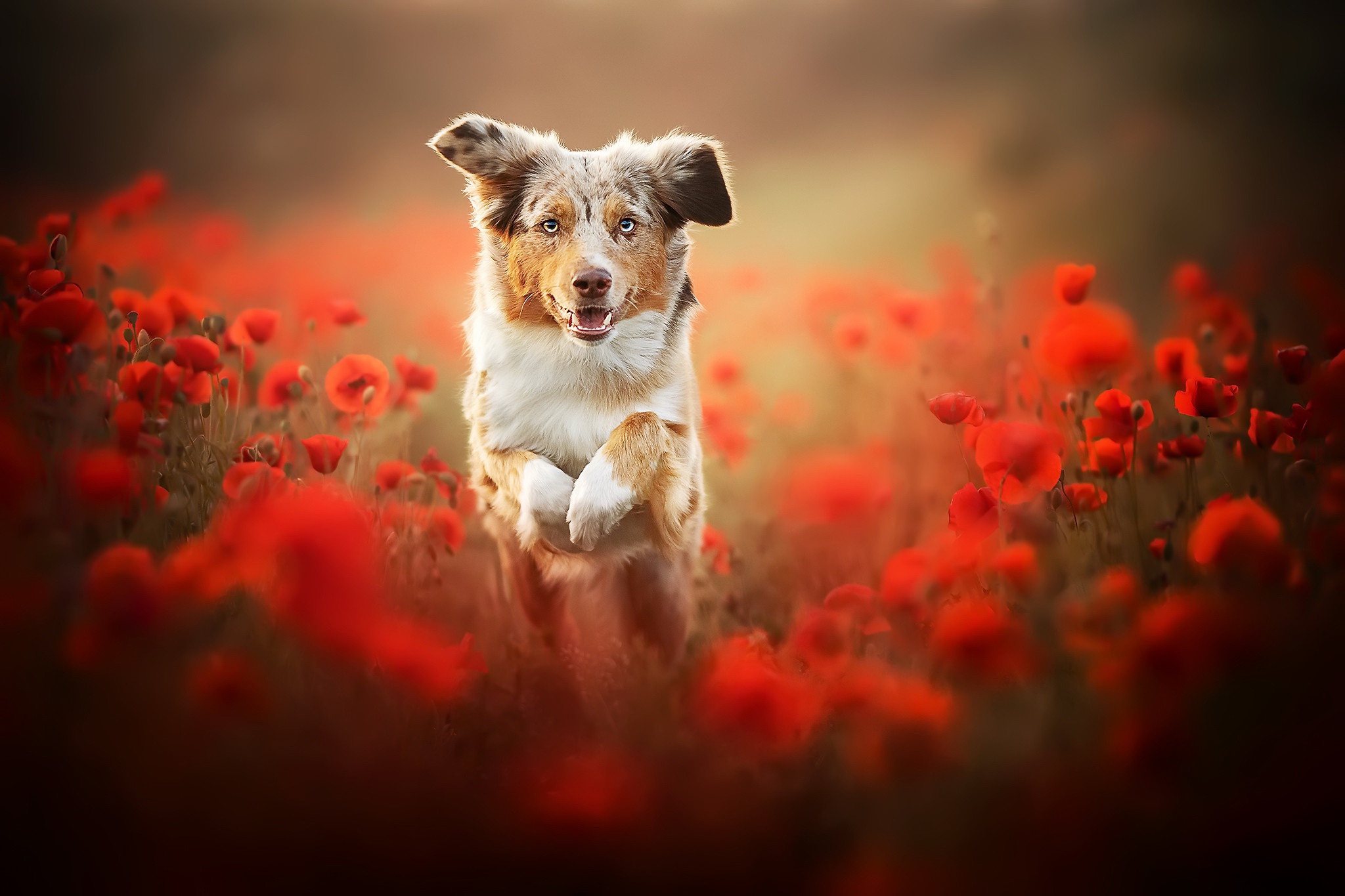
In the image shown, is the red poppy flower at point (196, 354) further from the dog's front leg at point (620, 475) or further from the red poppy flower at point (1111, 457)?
the red poppy flower at point (1111, 457)

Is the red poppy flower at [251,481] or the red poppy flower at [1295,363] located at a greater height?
the red poppy flower at [1295,363]

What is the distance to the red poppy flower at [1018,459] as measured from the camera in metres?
1.98

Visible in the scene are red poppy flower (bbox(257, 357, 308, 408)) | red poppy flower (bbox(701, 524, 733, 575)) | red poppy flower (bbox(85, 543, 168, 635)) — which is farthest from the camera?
red poppy flower (bbox(701, 524, 733, 575))

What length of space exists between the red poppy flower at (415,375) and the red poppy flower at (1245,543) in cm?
237

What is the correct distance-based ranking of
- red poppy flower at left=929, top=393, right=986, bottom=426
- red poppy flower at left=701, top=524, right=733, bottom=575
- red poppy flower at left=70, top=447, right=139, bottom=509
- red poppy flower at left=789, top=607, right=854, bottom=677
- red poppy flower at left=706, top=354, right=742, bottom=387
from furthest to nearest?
red poppy flower at left=706, top=354, right=742, bottom=387 < red poppy flower at left=701, top=524, right=733, bottom=575 < red poppy flower at left=929, top=393, right=986, bottom=426 < red poppy flower at left=789, top=607, right=854, bottom=677 < red poppy flower at left=70, top=447, right=139, bottom=509

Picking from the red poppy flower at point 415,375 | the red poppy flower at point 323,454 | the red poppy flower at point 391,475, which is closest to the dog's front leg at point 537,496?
the red poppy flower at point 391,475

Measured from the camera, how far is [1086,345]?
251cm

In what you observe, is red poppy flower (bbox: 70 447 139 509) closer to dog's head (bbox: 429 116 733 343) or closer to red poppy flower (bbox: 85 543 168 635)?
red poppy flower (bbox: 85 543 168 635)

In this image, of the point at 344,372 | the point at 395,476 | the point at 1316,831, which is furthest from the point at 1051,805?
the point at 344,372

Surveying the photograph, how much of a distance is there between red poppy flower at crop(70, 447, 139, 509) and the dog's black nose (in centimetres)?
117

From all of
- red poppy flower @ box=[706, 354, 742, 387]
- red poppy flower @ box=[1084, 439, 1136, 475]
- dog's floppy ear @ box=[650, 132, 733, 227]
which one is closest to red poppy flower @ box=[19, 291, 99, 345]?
dog's floppy ear @ box=[650, 132, 733, 227]

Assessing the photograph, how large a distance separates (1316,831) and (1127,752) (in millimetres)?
404

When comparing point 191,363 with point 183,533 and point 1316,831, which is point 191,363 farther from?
point 1316,831

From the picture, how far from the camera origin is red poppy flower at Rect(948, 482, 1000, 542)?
2.05m
